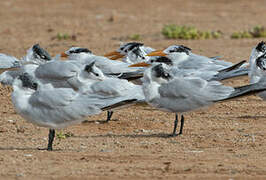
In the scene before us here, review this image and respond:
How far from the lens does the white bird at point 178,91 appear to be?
23.2 ft

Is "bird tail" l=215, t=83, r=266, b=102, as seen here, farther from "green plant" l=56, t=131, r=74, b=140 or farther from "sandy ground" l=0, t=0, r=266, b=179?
"green plant" l=56, t=131, r=74, b=140

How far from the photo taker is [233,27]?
55.2 feet

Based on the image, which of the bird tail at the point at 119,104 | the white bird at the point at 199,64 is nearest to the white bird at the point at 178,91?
the bird tail at the point at 119,104

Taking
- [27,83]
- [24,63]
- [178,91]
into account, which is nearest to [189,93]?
[178,91]

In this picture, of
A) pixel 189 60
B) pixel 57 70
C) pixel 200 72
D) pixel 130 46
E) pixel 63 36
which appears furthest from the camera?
pixel 63 36

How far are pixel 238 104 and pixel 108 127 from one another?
82.8 inches

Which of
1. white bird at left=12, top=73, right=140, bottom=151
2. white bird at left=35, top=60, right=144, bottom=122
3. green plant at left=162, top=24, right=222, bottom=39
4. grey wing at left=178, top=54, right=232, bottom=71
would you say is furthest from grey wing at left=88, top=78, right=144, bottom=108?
green plant at left=162, top=24, right=222, bottom=39

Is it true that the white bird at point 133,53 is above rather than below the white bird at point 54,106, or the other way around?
above

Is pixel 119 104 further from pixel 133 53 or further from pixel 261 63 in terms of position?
pixel 133 53

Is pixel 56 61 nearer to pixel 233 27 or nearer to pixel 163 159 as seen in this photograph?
pixel 163 159

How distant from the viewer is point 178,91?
718 centimetres

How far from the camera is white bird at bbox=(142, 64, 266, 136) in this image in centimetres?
707

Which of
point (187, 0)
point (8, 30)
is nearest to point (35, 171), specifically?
point (8, 30)

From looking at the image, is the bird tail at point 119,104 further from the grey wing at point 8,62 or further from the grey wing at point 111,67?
the grey wing at point 8,62
